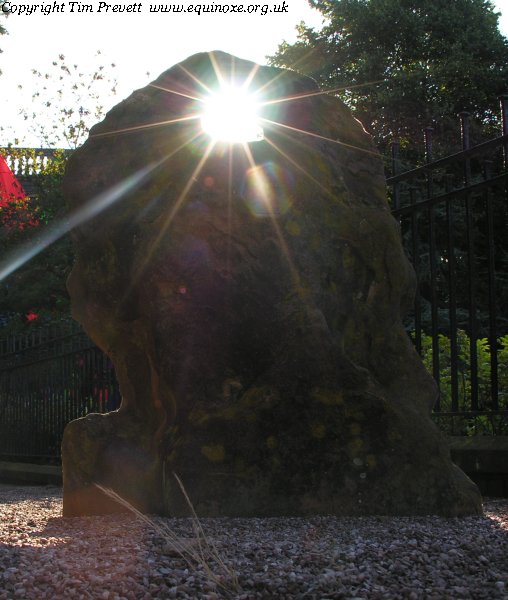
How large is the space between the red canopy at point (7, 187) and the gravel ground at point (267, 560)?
13.2m

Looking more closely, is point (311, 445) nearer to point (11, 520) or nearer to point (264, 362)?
point (264, 362)

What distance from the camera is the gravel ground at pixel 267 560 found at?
239cm

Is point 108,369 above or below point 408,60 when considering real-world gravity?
below

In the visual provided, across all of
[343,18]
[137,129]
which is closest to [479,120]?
[343,18]

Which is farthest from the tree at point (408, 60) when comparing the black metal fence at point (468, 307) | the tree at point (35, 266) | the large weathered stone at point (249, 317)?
the large weathered stone at point (249, 317)

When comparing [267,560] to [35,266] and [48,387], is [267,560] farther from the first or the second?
[35,266]

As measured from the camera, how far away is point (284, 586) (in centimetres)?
244

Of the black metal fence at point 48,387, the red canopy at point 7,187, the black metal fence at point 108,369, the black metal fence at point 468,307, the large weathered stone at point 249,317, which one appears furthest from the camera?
the red canopy at point 7,187

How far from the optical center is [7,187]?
16266 mm

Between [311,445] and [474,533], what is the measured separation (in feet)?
2.81

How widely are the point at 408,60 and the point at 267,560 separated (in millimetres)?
23045

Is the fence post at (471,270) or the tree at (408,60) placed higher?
the tree at (408,60)

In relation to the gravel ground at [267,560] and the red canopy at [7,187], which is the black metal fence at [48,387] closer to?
the gravel ground at [267,560]

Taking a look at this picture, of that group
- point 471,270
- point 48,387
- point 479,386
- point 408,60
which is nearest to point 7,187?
point 48,387
